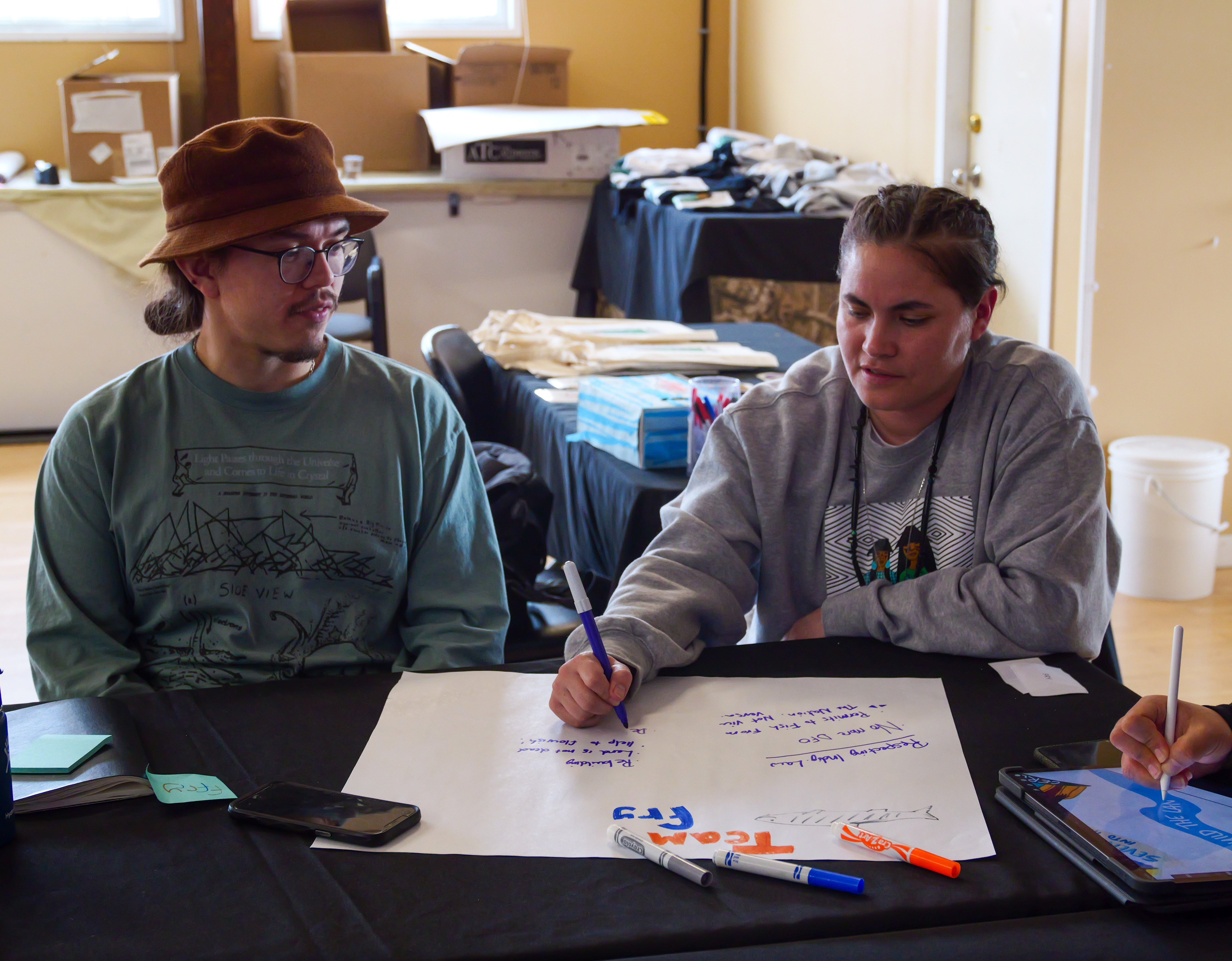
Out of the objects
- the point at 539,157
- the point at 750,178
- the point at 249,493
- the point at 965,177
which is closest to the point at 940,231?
the point at 249,493

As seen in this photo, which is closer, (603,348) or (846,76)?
(603,348)

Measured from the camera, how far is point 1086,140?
302 cm

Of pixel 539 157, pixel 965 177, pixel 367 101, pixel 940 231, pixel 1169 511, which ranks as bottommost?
pixel 1169 511

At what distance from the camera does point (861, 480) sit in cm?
134

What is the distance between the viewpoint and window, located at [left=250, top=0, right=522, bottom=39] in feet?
17.9

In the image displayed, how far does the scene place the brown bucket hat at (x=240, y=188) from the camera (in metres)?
1.26

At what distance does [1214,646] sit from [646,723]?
7.28 ft

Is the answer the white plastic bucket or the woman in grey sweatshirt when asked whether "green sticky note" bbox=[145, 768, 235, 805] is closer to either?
the woman in grey sweatshirt

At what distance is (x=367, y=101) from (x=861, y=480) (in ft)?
13.9

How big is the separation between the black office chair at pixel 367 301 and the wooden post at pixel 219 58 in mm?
1039

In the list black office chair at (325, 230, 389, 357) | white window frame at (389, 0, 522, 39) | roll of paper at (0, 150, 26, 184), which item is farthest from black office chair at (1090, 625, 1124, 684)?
white window frame at (389, 0, 522, 39)

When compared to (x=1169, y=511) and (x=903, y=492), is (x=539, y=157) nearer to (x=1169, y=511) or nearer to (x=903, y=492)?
(x=1169, y=511)

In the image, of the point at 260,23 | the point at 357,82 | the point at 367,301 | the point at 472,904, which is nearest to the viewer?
the point at 472,904

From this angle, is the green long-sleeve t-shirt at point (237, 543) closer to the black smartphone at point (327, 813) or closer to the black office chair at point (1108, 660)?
the black smartphone at point (327, 813)
